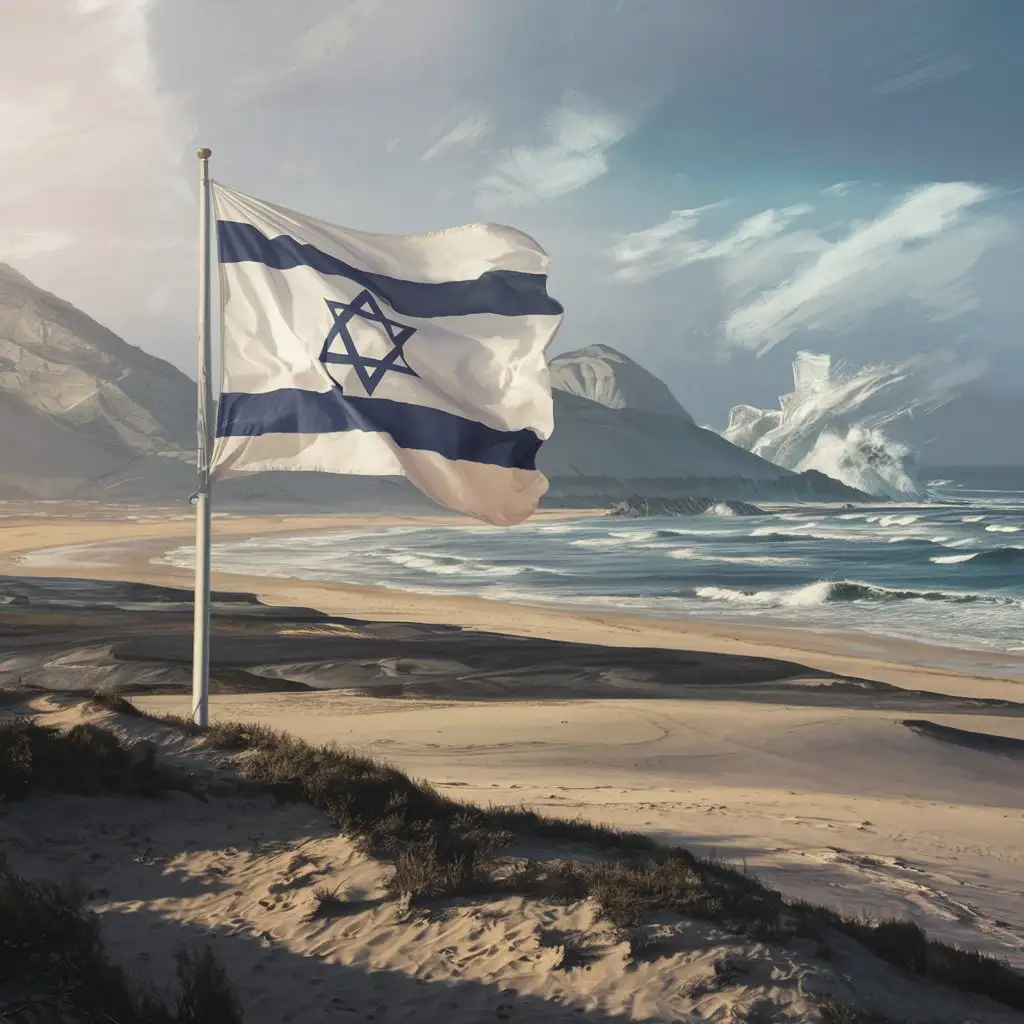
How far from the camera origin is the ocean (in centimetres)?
2695

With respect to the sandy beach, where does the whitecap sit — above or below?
above

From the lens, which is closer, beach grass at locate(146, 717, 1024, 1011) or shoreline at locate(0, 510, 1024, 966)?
beach grass at locate(146, 717, 1024, 1011)

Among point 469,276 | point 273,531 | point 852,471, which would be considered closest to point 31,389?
point 273,531

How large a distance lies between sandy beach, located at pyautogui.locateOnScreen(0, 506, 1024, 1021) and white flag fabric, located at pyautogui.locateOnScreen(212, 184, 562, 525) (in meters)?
2.69

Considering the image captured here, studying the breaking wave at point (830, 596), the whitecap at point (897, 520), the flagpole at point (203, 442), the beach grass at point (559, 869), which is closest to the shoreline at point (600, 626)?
the breaking wave at point (830, 596)

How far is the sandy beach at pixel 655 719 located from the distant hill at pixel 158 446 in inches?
3191

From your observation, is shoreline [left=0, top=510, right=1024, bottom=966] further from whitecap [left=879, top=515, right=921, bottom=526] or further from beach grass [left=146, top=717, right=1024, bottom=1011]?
whitecap [left=879, top=515, right=921, bottom=526]

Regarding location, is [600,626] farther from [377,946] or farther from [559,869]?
[377,946]

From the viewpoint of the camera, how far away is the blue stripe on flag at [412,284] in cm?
742

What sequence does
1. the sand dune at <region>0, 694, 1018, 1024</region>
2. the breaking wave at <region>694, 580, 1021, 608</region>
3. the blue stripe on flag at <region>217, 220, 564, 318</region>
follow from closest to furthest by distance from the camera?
1. the sand dune at <region>0, 694, 1018, 1024</region>
2. the blue stripe on flag at <region>217, 220, 564, 318</region>
3. the breaking wave at <region>694, 580, 1021, 608</region>

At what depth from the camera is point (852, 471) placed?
596 ft

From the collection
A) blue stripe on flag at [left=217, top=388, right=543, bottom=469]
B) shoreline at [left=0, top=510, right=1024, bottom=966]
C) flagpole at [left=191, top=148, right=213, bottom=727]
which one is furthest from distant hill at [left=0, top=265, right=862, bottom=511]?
blue stripe on flag at [left=217, top=388, right=543, bottom=469]

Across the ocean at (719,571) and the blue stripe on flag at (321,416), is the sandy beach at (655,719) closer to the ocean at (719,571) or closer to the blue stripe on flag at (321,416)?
the blue stripe on flag at (321,416)

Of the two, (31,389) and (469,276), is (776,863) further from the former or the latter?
(31,389)
